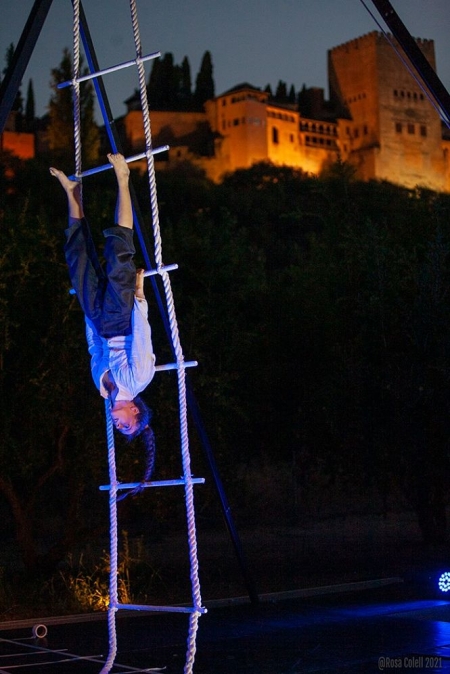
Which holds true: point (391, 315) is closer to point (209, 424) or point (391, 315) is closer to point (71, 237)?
point (209, 424)

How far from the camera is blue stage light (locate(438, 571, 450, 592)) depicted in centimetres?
945

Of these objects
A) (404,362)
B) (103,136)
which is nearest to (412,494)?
(404,362)

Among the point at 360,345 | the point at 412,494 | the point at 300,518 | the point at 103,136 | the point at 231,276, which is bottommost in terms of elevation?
the point at 300,518

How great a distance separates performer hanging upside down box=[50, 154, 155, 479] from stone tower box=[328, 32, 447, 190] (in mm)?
86736

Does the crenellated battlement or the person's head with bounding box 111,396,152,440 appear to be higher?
the crenellated battlement

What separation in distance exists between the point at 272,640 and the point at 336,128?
88.4 m

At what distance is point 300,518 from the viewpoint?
21.3 meters

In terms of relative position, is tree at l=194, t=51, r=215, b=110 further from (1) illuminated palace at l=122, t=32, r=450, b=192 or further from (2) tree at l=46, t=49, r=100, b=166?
(2) tree at l=46, t=49, r=100, b=166

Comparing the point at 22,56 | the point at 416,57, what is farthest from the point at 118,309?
the point at 416,57

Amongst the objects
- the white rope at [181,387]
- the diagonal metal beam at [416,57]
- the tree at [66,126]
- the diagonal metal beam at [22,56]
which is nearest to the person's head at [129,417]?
the white rope at [181,387]

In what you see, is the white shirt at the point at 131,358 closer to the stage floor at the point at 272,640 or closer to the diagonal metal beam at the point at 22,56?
the diagonal metal beam at the point at 22,56

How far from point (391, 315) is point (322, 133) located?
80.9 meters

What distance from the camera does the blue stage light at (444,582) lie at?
9.45m

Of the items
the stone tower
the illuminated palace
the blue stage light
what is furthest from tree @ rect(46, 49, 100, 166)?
the blue stage light
